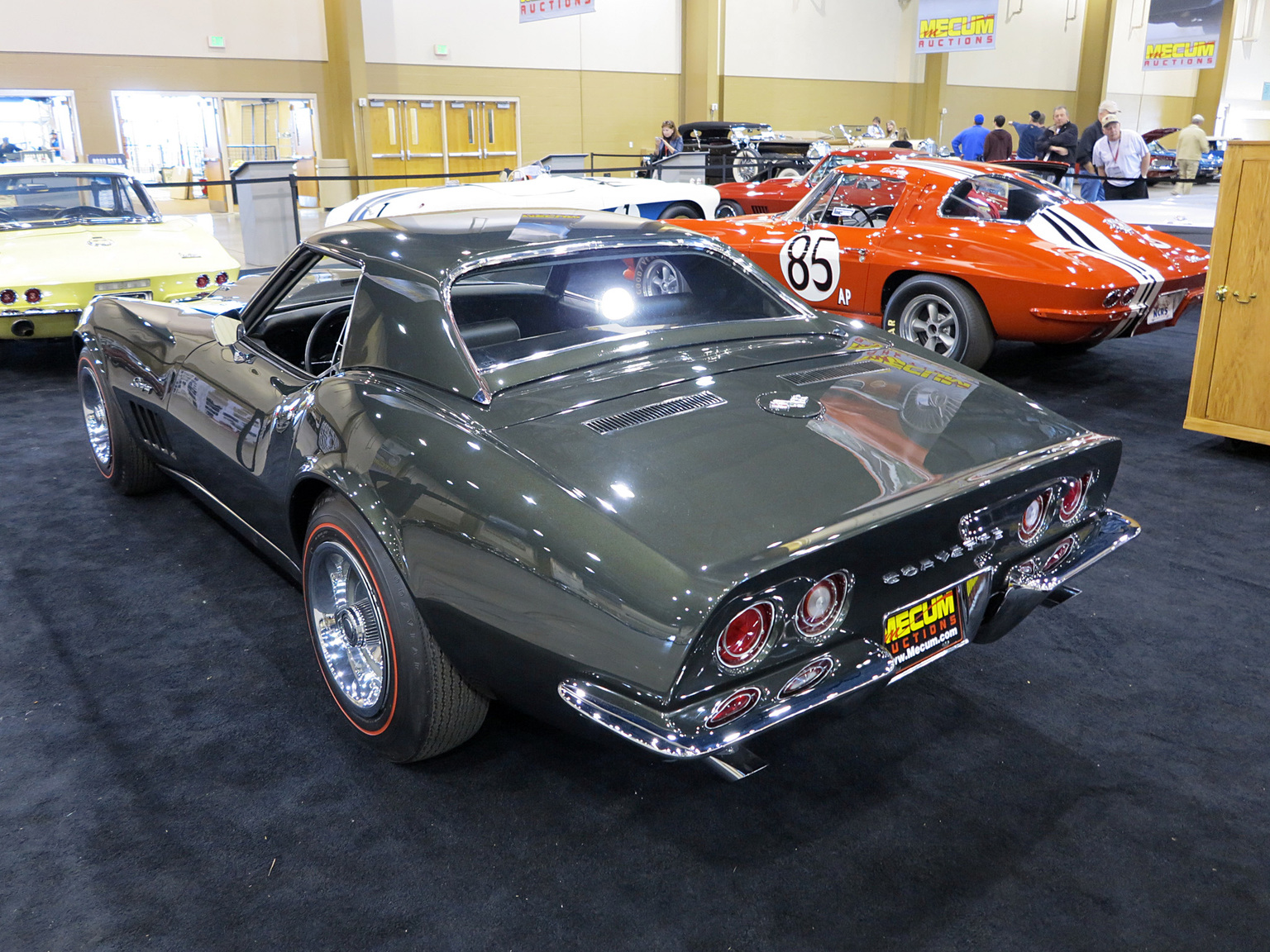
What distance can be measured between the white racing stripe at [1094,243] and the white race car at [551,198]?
3481mm

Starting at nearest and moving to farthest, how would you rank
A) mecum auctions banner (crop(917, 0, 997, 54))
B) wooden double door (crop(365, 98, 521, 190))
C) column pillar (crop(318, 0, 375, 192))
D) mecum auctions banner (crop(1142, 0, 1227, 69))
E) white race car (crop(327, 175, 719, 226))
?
white race car (crop(327, 175, 719, 226))
column pillar (crop(318, 0, 375, 192))
wooden double door (crop(365, 98, 521, 190))
mecum auctions banner (crop(917, 0, 997, 54))
mecum auctions banner (crop(1142, 0, 1227, 69))

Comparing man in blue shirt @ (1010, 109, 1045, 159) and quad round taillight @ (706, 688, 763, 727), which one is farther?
man in blue shirt @ (1010, 109, 1045, 159)

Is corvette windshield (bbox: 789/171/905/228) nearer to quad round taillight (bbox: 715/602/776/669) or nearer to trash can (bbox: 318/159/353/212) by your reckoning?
quad round taillight (bbox: 715/602/776/669)

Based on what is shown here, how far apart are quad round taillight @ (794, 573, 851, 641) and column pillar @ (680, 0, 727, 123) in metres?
20.5

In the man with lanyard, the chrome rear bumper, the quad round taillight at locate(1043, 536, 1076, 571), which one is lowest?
the chrome rear bumper

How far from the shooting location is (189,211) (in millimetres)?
19312

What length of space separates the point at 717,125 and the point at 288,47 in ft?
25.1

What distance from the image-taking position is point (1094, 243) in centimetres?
586

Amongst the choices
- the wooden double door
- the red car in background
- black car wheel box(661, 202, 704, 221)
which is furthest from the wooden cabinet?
the wooden double door

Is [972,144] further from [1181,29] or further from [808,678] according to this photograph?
[808,678]

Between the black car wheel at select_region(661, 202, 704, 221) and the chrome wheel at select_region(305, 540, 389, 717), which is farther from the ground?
the black car wheel at select_region(661, 202, 704, 221)

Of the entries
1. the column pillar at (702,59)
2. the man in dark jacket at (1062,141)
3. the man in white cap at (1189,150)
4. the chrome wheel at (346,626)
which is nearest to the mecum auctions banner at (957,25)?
the man in white cap at (1189,150)

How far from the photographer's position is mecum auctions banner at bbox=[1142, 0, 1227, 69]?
2195 centimetres

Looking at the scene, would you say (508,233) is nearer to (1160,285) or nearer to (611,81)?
(1160,285)
